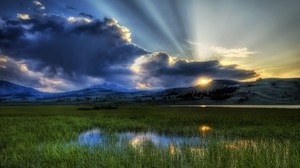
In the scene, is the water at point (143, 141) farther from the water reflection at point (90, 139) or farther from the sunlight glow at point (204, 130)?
the sunlight glow at point (204, 130)

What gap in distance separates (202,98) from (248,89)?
29.7 meters

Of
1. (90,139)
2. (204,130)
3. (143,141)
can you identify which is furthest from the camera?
(204,130)

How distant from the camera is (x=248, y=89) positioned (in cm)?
17525

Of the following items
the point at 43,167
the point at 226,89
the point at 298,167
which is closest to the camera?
A: the point at 298,167

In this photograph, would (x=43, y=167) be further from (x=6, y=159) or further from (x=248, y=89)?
(x=248, y=89)

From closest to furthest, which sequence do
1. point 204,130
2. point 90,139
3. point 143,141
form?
point 143,141 → point 90,139 → point 204,130

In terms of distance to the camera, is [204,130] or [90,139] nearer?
[90,139]

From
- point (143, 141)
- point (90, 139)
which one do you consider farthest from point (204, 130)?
point (90, 139)

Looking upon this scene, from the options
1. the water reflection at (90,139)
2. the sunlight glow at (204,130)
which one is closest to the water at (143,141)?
the water reflection at (90,139)

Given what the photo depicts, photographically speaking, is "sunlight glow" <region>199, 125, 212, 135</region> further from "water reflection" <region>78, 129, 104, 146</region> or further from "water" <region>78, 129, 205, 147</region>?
"water reflection" <region>78, 129, 104, 146</region>

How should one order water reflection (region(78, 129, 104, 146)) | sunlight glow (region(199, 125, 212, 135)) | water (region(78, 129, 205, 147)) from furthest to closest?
sunlight glow (region(199, 125, 212, 135)) < water reflection (region(78, 129, 104, 146)) < water (region(78, 129, 205, 147))

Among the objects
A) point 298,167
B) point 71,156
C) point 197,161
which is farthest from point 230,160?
point 71,156

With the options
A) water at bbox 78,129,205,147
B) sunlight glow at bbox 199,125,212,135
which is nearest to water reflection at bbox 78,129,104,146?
water at bbox 78,129,205,147

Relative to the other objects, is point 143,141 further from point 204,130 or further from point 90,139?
point 204,130
